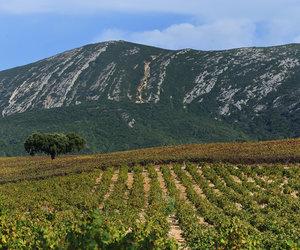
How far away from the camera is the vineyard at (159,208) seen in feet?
56.2

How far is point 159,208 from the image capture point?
34.7 m

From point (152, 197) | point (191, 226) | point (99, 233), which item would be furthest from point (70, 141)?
point (99, 233)

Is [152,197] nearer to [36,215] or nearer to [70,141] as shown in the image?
[36,215]

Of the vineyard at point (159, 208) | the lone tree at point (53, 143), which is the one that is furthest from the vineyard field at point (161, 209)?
the lone tree at point (53, 143)

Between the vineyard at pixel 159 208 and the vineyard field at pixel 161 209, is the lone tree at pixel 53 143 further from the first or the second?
the vineyard field at pixel 161 209

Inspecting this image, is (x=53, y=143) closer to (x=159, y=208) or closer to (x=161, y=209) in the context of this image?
(x=159, y=208)

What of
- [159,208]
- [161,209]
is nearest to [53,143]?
[159,208]

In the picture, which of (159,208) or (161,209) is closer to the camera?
(161,209)

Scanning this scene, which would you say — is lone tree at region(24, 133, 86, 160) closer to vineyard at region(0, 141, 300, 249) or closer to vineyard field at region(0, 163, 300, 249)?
vineyard at region(0, 141, 300, 249)

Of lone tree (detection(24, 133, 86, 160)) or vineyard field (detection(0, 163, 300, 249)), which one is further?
lone tree (detection(24, 133, 86, 160))

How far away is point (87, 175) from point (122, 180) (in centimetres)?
657

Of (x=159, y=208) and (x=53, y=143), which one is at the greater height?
(x=53, y=143)

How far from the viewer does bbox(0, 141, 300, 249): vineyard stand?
56.2ft

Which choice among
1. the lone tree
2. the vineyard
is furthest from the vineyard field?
the lone tree
